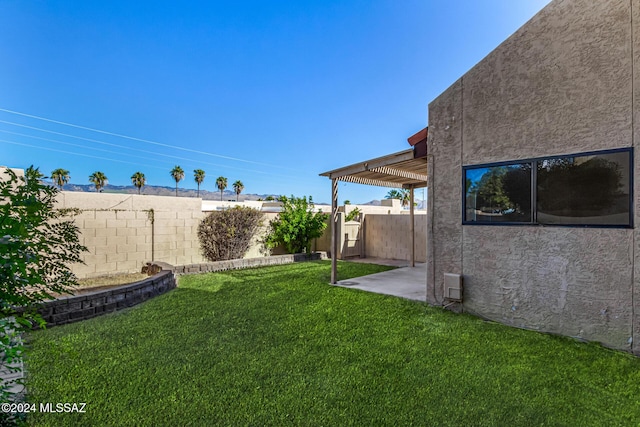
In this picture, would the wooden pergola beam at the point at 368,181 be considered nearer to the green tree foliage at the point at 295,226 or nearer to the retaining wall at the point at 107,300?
the green tree foliage at the point at 295,226

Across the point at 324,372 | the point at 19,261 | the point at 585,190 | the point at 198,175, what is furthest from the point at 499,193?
the point at 198,175

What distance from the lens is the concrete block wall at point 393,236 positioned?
11.1 m

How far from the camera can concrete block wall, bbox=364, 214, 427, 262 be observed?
36.4 feet

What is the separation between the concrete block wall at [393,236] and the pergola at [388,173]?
1.20 meters

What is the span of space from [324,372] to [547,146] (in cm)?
417

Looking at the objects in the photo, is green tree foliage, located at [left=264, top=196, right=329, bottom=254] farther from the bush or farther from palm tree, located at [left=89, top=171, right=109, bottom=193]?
palm tree, located at [left=89, top=171, right=109, bottom=193]

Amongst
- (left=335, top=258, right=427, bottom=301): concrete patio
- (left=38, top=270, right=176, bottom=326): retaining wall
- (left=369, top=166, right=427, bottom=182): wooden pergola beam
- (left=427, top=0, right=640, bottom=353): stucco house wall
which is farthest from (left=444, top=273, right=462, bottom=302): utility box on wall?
(left=38, top=270, right=176, bottom=326): retaining wall

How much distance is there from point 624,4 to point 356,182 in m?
6.00

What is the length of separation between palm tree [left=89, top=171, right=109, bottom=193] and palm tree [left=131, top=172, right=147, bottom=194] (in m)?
4.16

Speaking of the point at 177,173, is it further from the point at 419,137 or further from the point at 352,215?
the point at 419,137

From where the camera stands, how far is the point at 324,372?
324 cm

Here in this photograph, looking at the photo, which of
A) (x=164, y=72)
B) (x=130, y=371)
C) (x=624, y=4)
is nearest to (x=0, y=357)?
(x=130, y=371)

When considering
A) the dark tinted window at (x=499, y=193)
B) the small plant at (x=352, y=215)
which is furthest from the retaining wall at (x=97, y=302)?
the small plant at (x=352, y=215)

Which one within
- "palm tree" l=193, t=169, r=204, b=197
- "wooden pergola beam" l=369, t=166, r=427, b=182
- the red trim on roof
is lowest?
"wooden pergola beam" l=369, t=166, r=427, b=182
